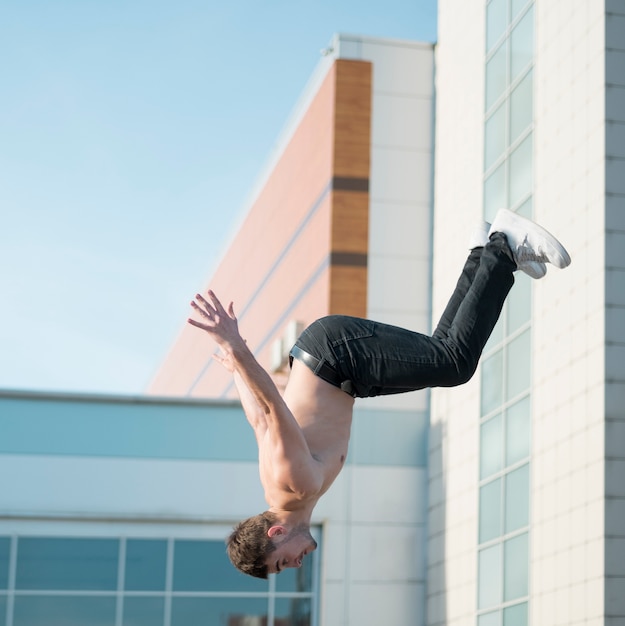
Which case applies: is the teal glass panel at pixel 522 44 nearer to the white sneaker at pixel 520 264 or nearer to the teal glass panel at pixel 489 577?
the teal glass panel at pixel 489 577

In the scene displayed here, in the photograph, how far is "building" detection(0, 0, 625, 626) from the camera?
16.4 meters

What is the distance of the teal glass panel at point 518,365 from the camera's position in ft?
59.5

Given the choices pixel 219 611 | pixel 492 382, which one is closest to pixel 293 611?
pixel 219 611

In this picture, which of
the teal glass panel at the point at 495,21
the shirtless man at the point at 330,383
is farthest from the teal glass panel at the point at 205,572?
the shirtless man at the point at 330,383

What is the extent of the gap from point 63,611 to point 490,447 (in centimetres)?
747

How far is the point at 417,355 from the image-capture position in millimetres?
7961

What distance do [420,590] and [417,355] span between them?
15.0 m

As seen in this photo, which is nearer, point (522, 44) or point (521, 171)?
point (521, 171)

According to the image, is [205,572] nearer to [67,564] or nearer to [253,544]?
[67,564]

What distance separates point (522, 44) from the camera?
19203 millimetres

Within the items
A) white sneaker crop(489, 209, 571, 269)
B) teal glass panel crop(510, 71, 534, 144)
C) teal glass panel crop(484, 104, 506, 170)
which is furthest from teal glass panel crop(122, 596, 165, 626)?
white sneaker crop(489, 209, 571, 269)

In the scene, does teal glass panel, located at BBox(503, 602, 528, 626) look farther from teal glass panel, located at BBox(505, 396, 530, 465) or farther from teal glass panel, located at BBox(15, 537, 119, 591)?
teal glass panel, located at BBox(15, 537, 119, 591)

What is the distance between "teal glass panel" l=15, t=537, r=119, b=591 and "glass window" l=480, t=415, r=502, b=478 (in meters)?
6.43
